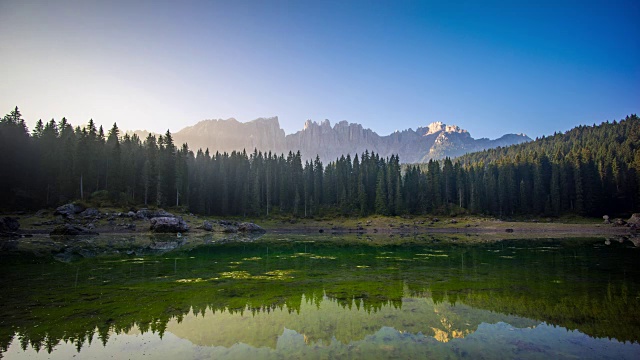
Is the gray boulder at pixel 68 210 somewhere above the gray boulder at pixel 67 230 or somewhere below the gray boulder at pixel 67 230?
above

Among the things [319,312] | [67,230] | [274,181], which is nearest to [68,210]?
[67,230]

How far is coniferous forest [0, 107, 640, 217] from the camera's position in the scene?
75438 mm

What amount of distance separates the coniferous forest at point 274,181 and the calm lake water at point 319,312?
6617cm

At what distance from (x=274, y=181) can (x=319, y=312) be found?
11147cm

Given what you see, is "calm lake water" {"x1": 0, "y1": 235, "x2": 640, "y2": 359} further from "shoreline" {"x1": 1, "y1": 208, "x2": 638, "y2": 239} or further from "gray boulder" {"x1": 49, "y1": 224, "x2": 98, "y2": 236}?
"shoreline" {"x1": 1, "y1": 208, "x2": 638, "y2": 239}

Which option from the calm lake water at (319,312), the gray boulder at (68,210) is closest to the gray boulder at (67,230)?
the gray boulder at (68,210)

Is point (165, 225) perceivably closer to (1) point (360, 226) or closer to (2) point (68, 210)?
(2) point (68, 210)

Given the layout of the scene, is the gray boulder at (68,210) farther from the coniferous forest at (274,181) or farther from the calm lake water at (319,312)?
the calm lake water at (319,312)

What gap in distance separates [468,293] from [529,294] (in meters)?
2.94

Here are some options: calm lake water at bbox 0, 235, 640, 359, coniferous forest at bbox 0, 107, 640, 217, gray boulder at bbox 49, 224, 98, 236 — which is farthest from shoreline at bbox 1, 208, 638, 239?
calm lake water at bbox 0, 235, 640, 359

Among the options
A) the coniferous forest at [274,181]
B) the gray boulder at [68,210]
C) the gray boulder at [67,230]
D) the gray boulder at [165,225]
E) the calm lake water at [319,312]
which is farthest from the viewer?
the coniferous forest at [274,181]

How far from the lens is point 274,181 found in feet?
404

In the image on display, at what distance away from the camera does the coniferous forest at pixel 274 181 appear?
247ft

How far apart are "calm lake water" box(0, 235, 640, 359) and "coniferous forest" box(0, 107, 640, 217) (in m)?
66.2
